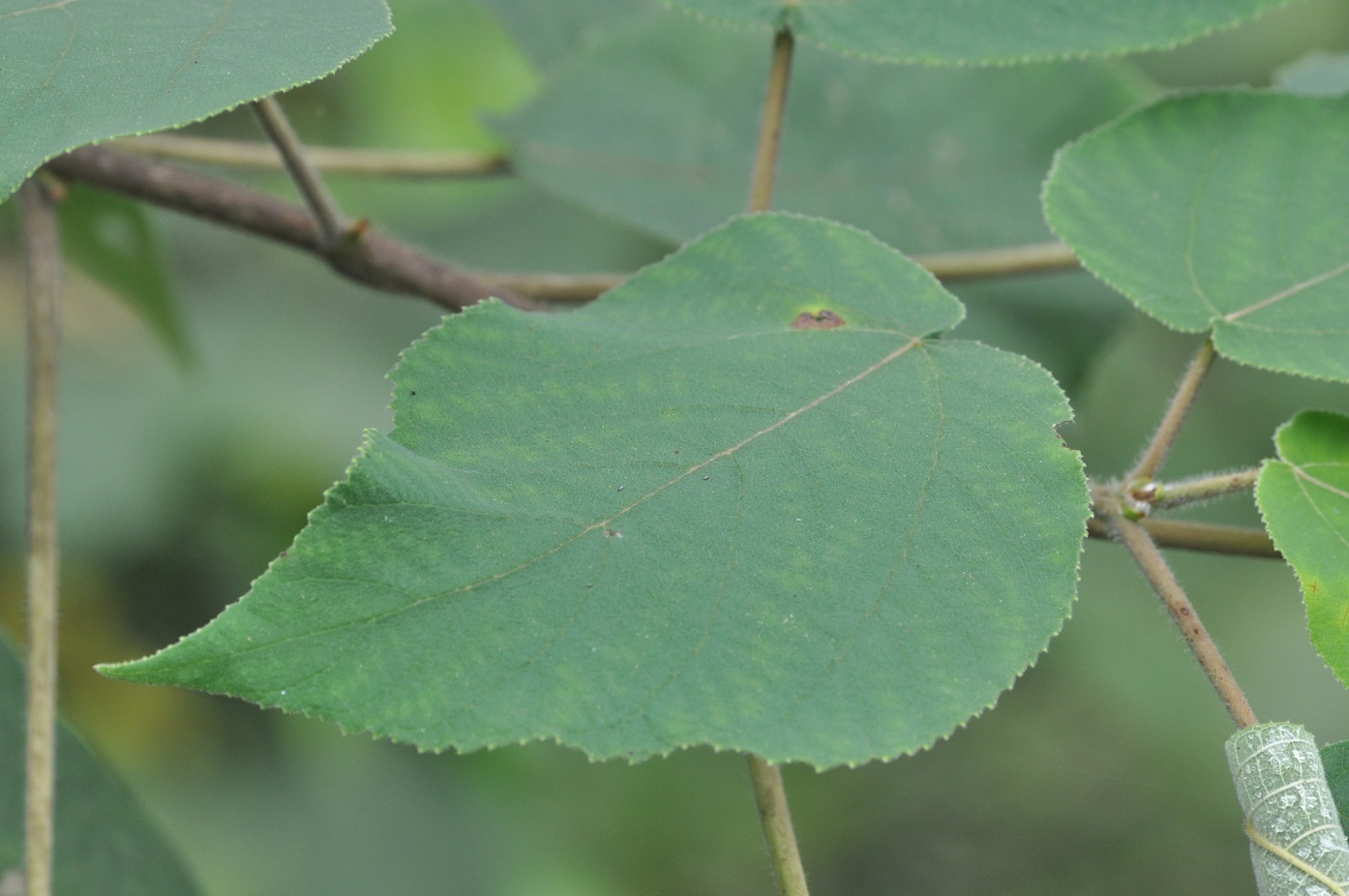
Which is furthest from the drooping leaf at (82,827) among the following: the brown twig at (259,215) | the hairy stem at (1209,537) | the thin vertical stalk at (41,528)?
the hairy stem at (1209,537)

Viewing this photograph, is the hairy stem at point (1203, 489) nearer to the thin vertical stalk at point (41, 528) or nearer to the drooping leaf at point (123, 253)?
the thin vertical stalk at point (41, 528)

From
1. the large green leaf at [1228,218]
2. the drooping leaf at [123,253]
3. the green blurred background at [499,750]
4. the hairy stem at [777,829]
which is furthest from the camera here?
the green blurred background at [499,750]

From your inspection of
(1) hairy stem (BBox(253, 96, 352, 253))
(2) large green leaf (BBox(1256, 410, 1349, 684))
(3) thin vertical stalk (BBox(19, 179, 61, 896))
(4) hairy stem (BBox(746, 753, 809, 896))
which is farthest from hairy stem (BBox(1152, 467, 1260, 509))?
(3) thin vertical stalk (BBox(19, 179, 61, 896))

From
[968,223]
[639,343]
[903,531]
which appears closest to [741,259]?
[639,343]

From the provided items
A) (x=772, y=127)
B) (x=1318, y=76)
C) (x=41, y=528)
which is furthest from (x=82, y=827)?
(x=1318, y=76)

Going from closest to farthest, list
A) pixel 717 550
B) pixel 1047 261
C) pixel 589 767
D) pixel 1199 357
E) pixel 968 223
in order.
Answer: pixel 717 550
pixel 1199 357
pixel 1047 261
pixel 968 223
pixel 589 767

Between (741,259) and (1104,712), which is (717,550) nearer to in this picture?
(741,259)

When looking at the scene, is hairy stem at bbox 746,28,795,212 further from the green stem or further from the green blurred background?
the green blurred background
